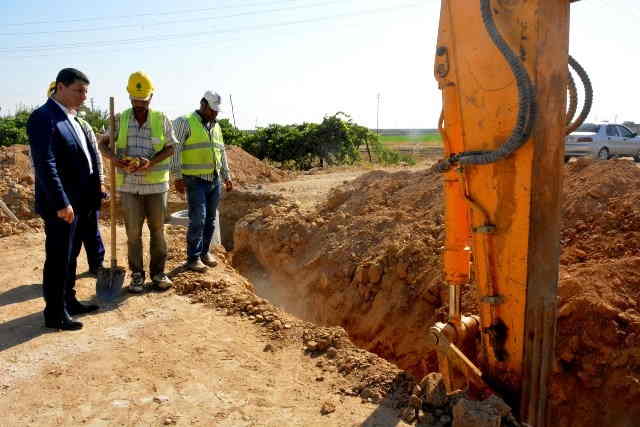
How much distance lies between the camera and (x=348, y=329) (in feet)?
19.6

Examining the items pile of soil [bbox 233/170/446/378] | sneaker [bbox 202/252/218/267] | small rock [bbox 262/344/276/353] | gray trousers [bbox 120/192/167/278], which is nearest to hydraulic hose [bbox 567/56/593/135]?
small rock [bbox 262/344/276/353]

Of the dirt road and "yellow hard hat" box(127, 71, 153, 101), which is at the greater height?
"yellow hard hat" box(127, 71, 153, 101)

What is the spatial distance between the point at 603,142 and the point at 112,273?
16.0 m

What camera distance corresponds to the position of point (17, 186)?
1042 cm

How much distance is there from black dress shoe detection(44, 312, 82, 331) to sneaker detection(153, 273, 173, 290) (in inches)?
37.5

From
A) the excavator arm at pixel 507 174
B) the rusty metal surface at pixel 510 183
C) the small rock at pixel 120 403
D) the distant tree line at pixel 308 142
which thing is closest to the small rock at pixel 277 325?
the small rock at pixel 120 403

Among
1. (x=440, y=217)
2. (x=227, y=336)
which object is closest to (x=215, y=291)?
(x=227, y=336)

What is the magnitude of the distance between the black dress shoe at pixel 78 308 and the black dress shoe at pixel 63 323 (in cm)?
30

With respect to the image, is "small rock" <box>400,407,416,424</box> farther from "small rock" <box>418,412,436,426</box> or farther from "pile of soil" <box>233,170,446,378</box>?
"pile of soil" <box>233,170,446,378</box>

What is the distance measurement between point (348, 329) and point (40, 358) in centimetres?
332

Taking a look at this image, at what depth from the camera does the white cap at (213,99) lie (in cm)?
509

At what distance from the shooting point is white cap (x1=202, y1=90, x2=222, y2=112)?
5090 millimetres

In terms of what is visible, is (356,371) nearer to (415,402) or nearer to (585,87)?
(415,402)

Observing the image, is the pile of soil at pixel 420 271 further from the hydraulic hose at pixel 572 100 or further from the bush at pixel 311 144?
the bush at pixel 311 144
